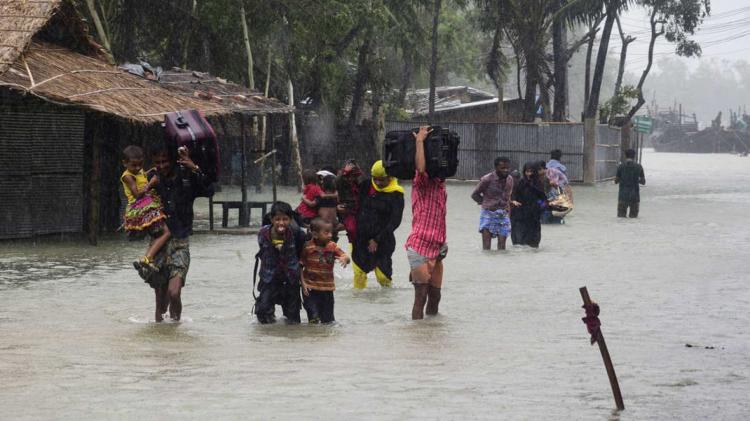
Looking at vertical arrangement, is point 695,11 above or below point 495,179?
above

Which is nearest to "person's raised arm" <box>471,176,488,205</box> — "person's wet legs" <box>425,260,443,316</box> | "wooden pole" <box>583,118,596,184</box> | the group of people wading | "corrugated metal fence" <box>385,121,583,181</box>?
the group of people wading

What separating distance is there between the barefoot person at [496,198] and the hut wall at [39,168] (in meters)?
5.91

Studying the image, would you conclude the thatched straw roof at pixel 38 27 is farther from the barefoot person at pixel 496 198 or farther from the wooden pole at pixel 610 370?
the wooden pole at pixel 610 370

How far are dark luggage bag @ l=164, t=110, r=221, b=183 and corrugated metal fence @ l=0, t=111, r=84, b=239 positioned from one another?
8.52m

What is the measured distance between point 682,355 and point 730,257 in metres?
8.45

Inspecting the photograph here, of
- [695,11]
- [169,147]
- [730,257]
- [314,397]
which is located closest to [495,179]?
[730,257]

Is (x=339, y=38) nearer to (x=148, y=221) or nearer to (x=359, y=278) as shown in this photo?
(x=359, y=278)

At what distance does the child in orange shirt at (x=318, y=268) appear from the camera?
33.0 feet

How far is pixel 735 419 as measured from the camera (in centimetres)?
662

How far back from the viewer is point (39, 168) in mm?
18156

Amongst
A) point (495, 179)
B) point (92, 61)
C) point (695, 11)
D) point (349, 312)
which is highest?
point (695, 11)

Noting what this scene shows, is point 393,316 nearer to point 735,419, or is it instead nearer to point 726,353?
point 726,353

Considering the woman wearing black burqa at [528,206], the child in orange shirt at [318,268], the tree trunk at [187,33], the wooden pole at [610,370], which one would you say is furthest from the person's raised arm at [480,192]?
the tree trunk at [187,33]

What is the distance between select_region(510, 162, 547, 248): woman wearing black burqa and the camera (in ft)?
57.3
